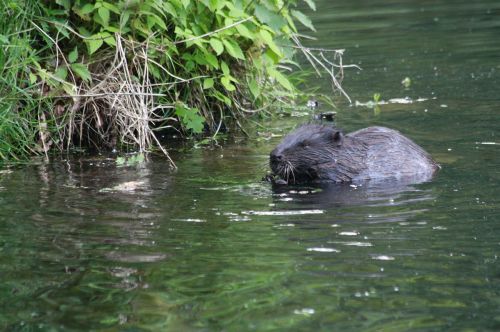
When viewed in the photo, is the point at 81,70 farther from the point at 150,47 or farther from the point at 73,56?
the point at 150,47

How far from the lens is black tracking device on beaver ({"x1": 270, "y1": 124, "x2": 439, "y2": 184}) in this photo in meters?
8.30

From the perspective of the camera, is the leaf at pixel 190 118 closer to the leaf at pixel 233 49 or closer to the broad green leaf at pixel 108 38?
the leaf at pixel 233 49

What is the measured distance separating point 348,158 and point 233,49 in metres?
1.54

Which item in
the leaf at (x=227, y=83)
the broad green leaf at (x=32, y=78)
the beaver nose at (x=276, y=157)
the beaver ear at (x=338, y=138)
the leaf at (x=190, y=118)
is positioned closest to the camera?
the beaver nose at (x=276, y=157)

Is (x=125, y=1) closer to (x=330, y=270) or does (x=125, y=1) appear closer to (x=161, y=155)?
(x=161, y=155)

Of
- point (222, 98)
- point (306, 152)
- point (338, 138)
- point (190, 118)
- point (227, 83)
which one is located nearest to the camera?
point (306, 152)

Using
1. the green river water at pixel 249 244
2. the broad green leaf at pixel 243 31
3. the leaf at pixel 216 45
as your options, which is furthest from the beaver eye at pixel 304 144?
the broad green leaf at pixel 243 31

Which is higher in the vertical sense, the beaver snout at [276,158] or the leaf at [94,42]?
the leaf at [94,42]

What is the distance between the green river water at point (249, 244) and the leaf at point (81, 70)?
27.9 inches

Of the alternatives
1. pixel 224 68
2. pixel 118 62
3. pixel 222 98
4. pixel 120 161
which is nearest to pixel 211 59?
pixel 224 68

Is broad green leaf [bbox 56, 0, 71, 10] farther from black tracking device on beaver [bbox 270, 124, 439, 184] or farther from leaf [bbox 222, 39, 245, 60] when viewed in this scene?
black tracking device on beaver [bbox 270, 124, 439, 184]

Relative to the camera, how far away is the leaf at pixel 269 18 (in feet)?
29.3

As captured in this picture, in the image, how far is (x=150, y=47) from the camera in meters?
9.18

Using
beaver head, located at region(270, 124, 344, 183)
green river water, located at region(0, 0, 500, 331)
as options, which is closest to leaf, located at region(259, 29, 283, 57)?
green river water, located at region(0, 0, 500, 331)
